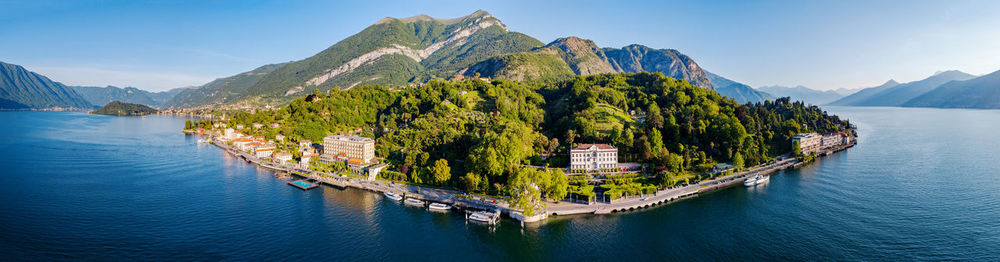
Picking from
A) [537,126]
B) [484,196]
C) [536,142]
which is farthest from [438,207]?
[537,126]

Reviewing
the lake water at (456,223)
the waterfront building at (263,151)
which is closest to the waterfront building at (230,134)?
the waterfront building at (263,151)

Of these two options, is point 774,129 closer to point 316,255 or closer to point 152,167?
point 316,255

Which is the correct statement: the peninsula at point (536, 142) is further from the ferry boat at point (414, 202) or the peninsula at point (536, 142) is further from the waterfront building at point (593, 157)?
the ferry boat at point (414, 202)

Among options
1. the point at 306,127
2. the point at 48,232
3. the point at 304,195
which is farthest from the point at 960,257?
the point at 306,127

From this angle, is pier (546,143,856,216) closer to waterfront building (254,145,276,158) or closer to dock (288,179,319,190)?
dock (288,179,319,190)

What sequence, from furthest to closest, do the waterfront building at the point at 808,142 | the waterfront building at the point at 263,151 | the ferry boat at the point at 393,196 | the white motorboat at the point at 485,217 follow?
1. the waterfront building at the point at 263,151
2. the waterfront building at the point at 808,142
3. the ferry boat at the point at 393,196
4. the white motorboat at the point at 485,217
